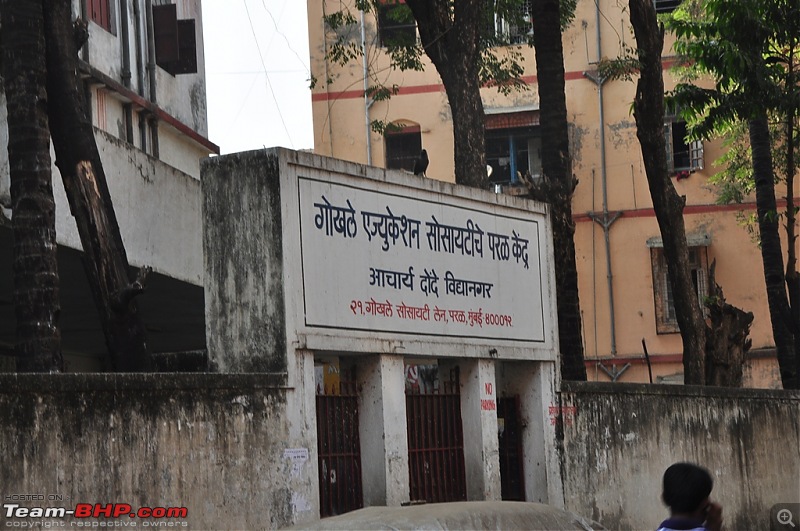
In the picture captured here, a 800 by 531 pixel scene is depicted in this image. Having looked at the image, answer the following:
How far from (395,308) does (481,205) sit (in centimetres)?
167

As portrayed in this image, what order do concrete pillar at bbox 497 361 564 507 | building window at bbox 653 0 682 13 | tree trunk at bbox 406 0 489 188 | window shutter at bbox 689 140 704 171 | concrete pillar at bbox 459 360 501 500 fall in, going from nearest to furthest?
concrete pillar at bbox 459 360 501 500 → concrete pillar at bbox 497 361 564 507 → tree trunk at bbox 406 0 489 188 → window shutter at bbox 689 140 704 171 → building window at bbox 653 0 682 13

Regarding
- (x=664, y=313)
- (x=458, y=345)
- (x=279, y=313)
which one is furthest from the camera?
(x=664, y=313)

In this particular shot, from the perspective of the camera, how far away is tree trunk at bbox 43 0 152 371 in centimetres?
1162

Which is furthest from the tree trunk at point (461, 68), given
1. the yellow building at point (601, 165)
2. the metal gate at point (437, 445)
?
the yellow building at point (601, 165)

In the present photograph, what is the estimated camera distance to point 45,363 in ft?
33.9

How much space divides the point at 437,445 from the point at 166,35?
421 inches

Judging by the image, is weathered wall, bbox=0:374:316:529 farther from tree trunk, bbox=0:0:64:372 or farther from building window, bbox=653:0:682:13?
building window, bbox=653:0:682:13

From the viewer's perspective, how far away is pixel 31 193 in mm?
10742

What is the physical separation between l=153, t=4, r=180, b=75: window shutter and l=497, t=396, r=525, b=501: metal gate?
9748 mm

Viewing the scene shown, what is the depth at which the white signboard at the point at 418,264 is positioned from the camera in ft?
34.4

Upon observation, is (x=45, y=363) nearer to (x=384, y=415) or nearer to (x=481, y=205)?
(x=384, y=415)

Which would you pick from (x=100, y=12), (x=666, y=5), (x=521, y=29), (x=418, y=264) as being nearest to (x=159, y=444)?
(x=418, y=264)

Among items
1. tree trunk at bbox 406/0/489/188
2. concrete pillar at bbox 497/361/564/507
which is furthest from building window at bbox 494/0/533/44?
concrete pillar at bbox 497/361/564/507

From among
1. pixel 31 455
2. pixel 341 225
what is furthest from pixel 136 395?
pixel 341 225
